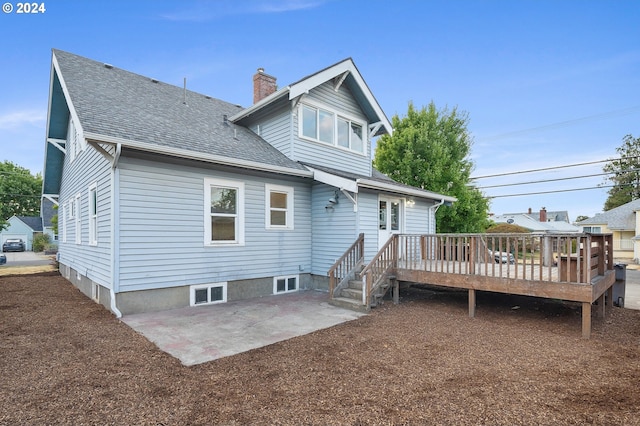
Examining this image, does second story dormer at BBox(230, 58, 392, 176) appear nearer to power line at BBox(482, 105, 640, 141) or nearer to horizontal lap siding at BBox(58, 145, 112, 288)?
horizontal lap siding at BBox(58, 145, 112, 288)

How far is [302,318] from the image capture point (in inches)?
257

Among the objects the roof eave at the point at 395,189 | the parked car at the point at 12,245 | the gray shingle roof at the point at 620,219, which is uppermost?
the roof eave at the point at 395,189

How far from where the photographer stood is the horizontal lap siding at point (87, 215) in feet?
22.6

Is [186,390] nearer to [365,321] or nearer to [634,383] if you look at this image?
[365,321]

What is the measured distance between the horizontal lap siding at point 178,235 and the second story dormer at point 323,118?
1.86 m

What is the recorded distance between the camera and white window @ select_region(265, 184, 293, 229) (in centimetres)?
894

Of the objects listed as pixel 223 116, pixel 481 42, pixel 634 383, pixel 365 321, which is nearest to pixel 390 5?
pixel 481 42

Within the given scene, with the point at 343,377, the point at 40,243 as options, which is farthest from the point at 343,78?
the point at 40,243

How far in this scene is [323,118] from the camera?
10.4 meters

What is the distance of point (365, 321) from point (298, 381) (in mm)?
2925

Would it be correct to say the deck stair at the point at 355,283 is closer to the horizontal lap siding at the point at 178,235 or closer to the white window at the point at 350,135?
the horizontal lap siding at the point at 178,235

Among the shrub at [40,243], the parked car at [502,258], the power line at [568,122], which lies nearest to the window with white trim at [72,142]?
the parked car at [502,258]

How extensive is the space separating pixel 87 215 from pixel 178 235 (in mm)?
3694

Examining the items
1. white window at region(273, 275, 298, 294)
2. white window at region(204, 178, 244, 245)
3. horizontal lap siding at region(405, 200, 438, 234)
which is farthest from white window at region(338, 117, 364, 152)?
white window at region(273, 275, 298, 294)
